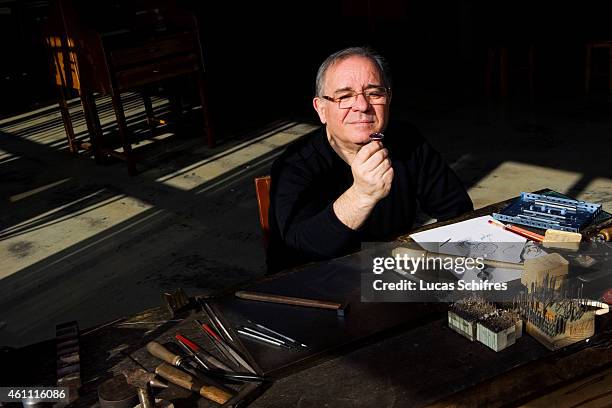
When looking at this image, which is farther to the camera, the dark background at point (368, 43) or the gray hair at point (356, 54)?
the dark background at point (368, 43)

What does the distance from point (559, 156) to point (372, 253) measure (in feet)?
13.7

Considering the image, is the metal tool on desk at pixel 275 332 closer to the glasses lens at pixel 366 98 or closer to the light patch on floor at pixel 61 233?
the glasses lens at pixel 366 98

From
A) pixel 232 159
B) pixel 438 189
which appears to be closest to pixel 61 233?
pixel 232 159

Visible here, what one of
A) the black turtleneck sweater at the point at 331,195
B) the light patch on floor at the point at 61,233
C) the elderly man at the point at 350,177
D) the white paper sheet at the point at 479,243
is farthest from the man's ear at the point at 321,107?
the light patch on floor at the point at 61,233

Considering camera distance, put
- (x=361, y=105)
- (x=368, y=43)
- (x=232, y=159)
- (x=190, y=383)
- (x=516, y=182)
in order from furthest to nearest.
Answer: (x=368, y=43) < (x=232, y=159) < (x=516, y=182) < (x=361, y=105) < (x=190, y=383)

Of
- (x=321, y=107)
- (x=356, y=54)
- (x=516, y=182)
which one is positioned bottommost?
(x=516, y=182)

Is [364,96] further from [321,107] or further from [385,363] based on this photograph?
[385,363]

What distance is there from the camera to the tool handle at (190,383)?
157 cm

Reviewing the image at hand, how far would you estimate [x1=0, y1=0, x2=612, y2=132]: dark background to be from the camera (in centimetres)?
834

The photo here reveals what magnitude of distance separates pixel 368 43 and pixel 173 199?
16.7ft

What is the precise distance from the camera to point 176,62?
635 centimetres

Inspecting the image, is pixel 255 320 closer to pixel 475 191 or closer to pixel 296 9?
pixel 475 191

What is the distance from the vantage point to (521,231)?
7.50 ft

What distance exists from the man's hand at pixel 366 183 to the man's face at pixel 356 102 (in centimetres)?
23
